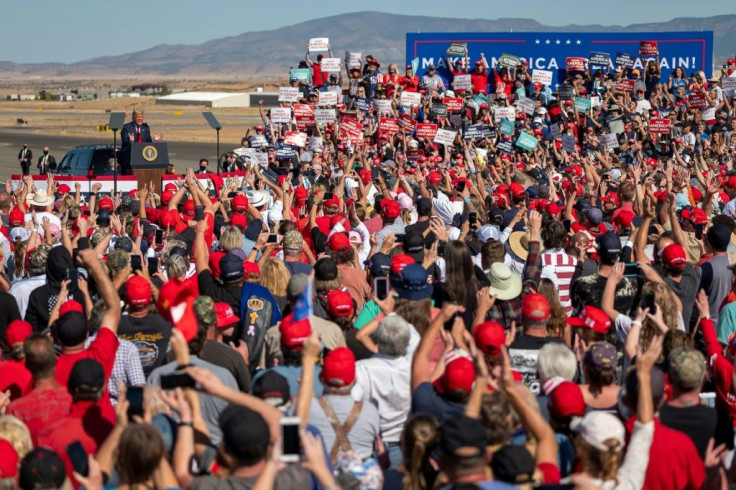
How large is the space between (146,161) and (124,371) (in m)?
15.5

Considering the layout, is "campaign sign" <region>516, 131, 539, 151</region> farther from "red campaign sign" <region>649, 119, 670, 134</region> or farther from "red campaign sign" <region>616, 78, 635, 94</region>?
"red campaign sign" <region>616, 78, 635, 94</region>

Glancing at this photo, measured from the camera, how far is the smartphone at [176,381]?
4.75 metres

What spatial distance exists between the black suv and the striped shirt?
18.0m

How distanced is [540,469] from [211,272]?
3.91 meters

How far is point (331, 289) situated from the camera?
25.4ft

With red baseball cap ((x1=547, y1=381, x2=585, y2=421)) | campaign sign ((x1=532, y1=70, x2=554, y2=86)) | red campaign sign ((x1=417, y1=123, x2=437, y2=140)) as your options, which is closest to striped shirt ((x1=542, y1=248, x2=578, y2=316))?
red baseball cap ((x1=547, y1=381, x2=585, y2=421))

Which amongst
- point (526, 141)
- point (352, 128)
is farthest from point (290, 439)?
point (352, 128)

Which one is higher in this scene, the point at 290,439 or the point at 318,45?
the point at 318,45

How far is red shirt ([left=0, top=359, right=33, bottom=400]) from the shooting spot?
20.0 feet

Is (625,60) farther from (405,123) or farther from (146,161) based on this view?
(146,161)

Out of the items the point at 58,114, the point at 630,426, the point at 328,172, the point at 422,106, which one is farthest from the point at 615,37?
the point at 58,114

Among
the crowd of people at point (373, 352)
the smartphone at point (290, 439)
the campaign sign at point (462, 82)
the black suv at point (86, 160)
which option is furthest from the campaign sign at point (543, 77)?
the smartphone at point (290, 439)

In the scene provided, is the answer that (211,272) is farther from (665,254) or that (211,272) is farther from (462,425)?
(462,425)

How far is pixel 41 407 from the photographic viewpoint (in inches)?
217
